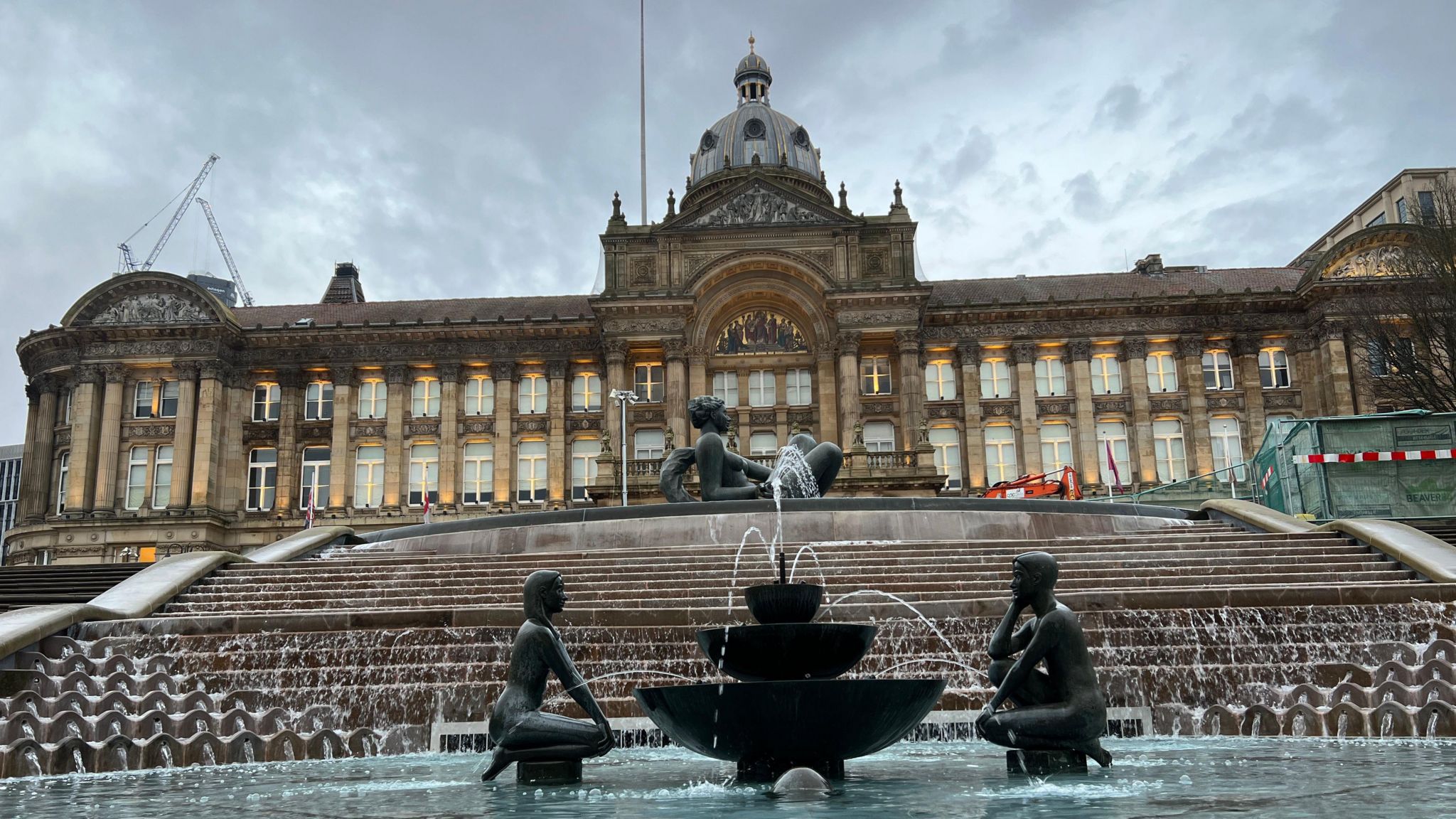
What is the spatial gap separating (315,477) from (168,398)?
7.60 m

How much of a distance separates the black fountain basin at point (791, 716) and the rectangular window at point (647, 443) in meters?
42.2

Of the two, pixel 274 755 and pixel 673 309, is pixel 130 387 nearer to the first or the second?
pixel 673 309

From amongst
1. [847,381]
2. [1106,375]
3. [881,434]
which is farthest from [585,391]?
[1106,375]

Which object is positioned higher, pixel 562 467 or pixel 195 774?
pixel 562 467

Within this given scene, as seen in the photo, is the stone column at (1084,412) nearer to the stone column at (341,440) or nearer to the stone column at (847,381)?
the stone column at (847,381)

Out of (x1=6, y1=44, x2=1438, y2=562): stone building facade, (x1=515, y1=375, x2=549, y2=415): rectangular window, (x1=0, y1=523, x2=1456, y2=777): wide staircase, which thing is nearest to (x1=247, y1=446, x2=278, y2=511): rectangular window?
(x1=6, y1=44, x2=1438, y2=562): stone building facade

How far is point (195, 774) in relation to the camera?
9.09m

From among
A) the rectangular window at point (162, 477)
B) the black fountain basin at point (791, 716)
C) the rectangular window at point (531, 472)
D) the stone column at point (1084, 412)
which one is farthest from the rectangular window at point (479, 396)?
the black fountain basin at point (791, 716)

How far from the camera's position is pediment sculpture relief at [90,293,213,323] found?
51125 millimetres

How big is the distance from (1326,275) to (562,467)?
1382 inches

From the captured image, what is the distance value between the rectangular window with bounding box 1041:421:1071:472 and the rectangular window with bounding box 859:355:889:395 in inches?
292

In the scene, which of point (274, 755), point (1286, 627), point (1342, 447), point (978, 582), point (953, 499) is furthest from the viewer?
point (1342, 447)

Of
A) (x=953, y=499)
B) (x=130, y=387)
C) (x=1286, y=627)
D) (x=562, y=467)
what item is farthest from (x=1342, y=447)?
(x=130, y=387)

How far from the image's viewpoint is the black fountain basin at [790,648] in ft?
23.6
